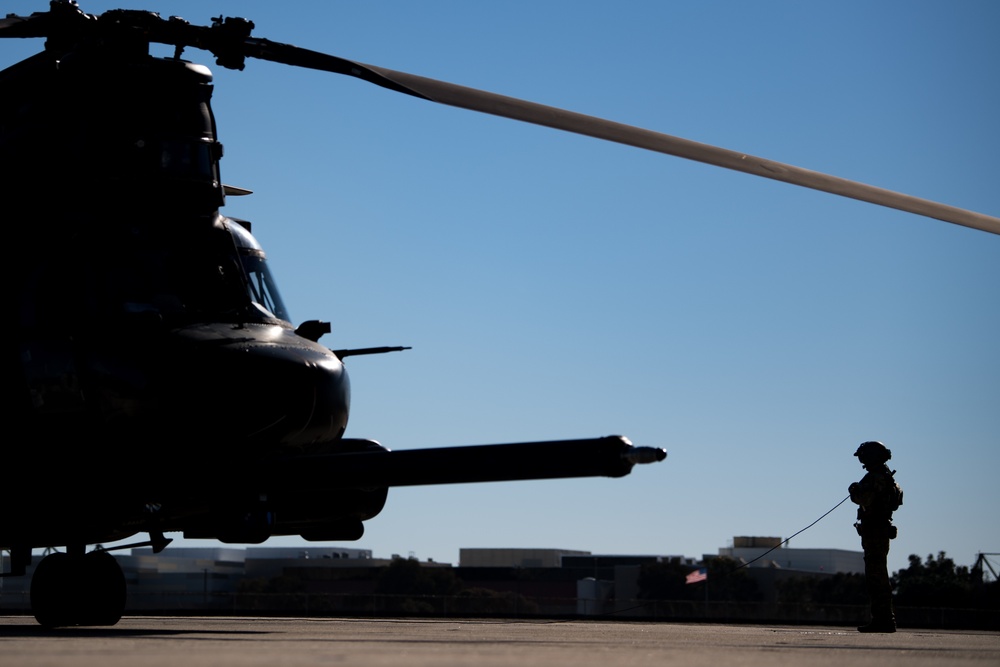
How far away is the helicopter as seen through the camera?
13328mm

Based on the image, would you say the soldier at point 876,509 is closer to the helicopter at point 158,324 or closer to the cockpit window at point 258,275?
the helicopter at point 158,324

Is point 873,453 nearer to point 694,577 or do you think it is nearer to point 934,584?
point 934,584

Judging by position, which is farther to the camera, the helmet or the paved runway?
the helmet

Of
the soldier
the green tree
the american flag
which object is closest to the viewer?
the soldier

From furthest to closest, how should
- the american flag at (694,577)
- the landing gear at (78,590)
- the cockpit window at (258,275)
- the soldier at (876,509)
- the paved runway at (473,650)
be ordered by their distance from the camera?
1. the american flag at (694,577)
2. the soldier at (876,509)
3. the landing gear at (78,590)
4. the cockpit window at (258,275)
5. the paved runway at (473,650)

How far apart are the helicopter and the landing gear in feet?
0.07

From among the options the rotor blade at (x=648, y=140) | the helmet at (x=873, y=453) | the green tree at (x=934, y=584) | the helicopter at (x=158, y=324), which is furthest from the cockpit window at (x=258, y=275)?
the green tree at (x=934, y=584)

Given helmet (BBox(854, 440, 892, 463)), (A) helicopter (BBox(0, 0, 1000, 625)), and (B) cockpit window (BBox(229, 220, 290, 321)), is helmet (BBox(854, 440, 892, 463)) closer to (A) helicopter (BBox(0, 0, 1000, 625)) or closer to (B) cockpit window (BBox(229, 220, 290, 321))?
(A) helicopter (BBox(0, 0, 1000, 625))

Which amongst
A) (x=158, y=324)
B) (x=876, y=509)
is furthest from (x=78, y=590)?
(x=876, y=509)

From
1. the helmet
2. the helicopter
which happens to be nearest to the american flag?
the helmet

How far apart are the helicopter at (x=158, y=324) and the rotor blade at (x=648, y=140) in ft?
0.06

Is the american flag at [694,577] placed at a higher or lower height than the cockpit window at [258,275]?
higher

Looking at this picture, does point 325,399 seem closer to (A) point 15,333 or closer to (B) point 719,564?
(A) point 15,333

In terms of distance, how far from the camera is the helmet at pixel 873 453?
655 inches
